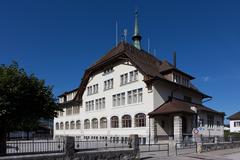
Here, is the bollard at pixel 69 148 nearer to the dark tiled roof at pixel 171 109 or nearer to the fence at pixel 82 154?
the fence at pixel 82 154

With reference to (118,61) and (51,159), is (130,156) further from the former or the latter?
(118,61)

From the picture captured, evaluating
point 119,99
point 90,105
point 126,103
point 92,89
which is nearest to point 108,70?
point 119,99

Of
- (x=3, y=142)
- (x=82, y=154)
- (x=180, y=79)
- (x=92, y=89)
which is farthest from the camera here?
(x=92, y=89)

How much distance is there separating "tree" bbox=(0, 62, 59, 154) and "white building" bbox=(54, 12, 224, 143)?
51.6 ft

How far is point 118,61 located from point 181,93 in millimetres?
9360

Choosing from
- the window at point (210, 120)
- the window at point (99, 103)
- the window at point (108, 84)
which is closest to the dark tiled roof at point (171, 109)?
the window at point (210, 120)

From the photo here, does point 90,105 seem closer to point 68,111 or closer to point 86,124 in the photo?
point 86,124

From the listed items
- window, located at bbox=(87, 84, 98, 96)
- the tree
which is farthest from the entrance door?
the tree

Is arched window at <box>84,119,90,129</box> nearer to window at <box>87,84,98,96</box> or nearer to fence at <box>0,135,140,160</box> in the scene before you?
window at <box>87,84,98,96</box>

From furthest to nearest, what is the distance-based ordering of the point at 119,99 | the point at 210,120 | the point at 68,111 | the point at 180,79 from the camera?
the point at 68,111
the point at 119,99
the point at 210,120
the point at 180,79

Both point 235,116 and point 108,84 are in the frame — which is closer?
point 108,84

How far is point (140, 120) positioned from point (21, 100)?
787 inches

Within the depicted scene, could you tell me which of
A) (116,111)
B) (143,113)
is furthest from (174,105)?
(116,111)

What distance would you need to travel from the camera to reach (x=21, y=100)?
1939cm
